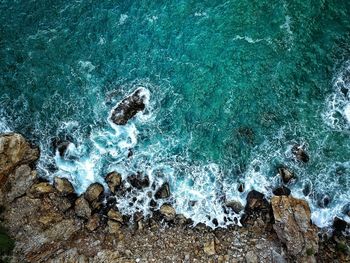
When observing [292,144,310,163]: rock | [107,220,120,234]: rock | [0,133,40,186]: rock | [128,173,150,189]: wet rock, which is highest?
[292,144,310,163]: rock

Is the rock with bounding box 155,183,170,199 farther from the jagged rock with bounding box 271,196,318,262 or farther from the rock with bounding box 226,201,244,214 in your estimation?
the jagged rock with bounding box 271,196,318,262

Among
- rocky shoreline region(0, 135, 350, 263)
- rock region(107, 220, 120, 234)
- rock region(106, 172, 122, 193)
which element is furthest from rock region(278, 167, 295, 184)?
rock region(107, 220, 120, 234)

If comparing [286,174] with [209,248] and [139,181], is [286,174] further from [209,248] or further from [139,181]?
[139,181]

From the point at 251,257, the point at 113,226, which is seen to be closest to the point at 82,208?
the point at 113,226

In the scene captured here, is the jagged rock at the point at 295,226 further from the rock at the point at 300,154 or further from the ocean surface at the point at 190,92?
the rock at the point at 300,154

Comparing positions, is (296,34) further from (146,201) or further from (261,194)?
(146,201)

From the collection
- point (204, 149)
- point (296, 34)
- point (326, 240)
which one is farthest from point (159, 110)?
point (326, 240)

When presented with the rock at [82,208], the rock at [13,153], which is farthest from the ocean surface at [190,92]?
the rock at [82,208]
